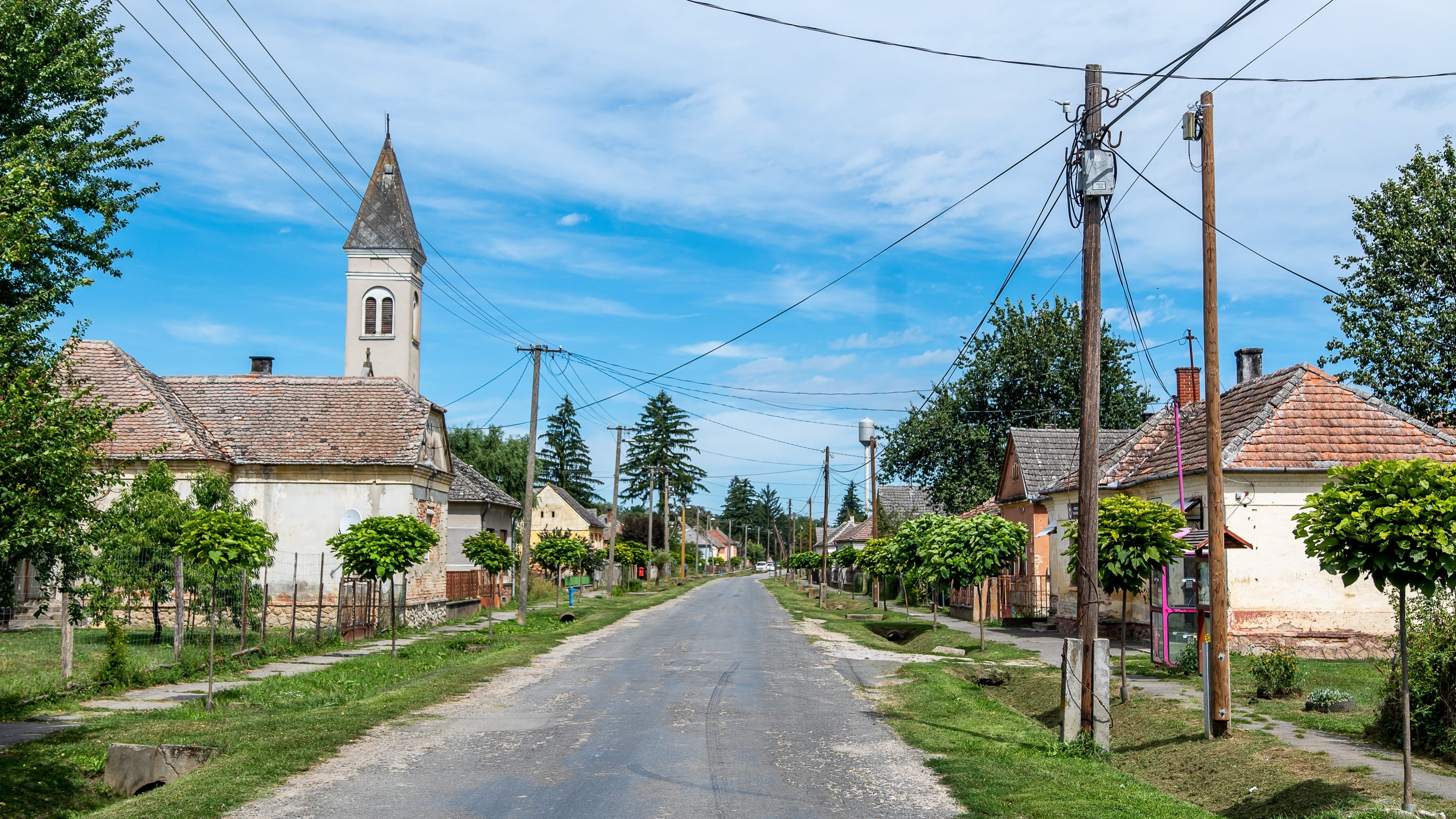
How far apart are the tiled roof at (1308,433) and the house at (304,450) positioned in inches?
828

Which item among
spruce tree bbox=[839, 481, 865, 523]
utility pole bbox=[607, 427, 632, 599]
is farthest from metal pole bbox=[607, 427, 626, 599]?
spruce tree bbox=[839, 481, 865, 523]

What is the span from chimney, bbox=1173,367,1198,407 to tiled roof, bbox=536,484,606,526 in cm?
5627

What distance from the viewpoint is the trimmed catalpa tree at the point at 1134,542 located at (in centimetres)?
1611

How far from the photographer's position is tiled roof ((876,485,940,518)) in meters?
76.5

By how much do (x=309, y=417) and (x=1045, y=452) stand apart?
993 inches

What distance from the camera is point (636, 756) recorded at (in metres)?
10.8

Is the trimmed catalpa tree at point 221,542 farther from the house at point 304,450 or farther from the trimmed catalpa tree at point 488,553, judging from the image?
the trimmed catalpa tree at point 488,553

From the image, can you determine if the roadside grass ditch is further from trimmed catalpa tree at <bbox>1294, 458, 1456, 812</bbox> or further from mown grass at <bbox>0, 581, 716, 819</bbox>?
mown grass at <bbox>0, 581, 716, 819</bbox>

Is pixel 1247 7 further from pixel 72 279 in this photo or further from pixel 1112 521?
pixel 72 279

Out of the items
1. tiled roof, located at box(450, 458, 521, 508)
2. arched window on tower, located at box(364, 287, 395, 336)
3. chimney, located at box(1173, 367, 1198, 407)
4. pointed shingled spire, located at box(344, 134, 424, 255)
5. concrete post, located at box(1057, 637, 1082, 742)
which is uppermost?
pointed shingled spire, located at box(344, 134, 424, 255)

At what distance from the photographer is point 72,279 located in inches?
540

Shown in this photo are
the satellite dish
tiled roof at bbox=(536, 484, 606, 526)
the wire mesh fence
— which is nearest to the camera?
the wire mesh fence

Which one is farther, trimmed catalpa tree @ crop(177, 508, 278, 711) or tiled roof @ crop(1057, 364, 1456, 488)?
tiled roof @ crop(1057, 364, 1456, 488)

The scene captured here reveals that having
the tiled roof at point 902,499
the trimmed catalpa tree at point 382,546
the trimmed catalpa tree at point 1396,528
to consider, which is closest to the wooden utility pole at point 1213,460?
the trimmed catalpa tree at point 1396,528
